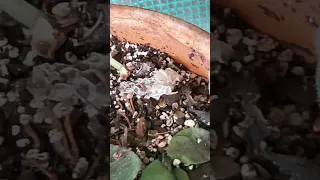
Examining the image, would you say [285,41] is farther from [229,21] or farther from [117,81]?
[117,81]

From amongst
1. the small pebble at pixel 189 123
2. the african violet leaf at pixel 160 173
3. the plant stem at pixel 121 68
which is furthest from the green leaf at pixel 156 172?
the plant stem at pixel 121 68

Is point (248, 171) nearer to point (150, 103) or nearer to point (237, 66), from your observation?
point (237, 66)

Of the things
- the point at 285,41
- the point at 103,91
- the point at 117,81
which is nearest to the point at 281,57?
the point at 285,41

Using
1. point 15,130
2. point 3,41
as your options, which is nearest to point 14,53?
point 3,41

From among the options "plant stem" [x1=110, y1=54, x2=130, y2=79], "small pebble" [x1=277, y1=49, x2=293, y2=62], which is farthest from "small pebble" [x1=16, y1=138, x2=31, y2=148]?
"small pebble" [x1=277, y1=49, x2=293, y2=62]

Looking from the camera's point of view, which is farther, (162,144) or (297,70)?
(162,144)
